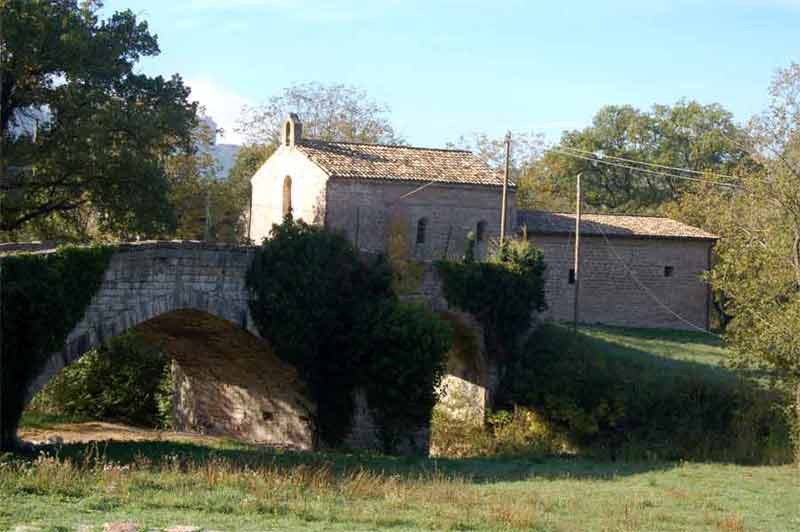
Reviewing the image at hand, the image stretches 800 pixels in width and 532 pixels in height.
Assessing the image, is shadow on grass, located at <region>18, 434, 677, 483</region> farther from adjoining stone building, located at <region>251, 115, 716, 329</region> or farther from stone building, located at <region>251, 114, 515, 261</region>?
stone building, located at <region>251, 114, 515, 261</region>

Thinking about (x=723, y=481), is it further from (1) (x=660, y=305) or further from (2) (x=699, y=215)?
(2) (x=699, y=215)

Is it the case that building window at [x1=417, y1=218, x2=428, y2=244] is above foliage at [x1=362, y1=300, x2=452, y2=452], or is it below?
above

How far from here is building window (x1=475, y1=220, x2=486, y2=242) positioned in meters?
35.4

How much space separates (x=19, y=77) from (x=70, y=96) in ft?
4.05

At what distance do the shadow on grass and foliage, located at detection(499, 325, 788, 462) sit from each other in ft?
12.0

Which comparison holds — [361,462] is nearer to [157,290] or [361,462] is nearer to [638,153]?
[157,290]

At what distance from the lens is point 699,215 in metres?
44.3

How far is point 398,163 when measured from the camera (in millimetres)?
35250

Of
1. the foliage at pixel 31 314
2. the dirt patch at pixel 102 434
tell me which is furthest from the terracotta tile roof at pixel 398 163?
the foliage at pixel 31 314

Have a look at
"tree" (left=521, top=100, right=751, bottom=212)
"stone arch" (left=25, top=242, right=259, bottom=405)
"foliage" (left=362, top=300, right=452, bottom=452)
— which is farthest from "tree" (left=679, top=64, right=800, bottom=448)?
"tree" (left=521, top=100, right=751, bottom=212)

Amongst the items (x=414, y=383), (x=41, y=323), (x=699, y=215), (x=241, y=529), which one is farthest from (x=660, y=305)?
(x=241, y=529)

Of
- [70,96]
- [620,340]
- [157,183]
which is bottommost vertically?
[620,340]

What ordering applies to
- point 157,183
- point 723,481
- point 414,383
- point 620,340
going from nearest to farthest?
point 723,481 → point 414,383 → point 157,183 → point 620,340

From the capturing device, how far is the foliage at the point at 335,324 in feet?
74.6
